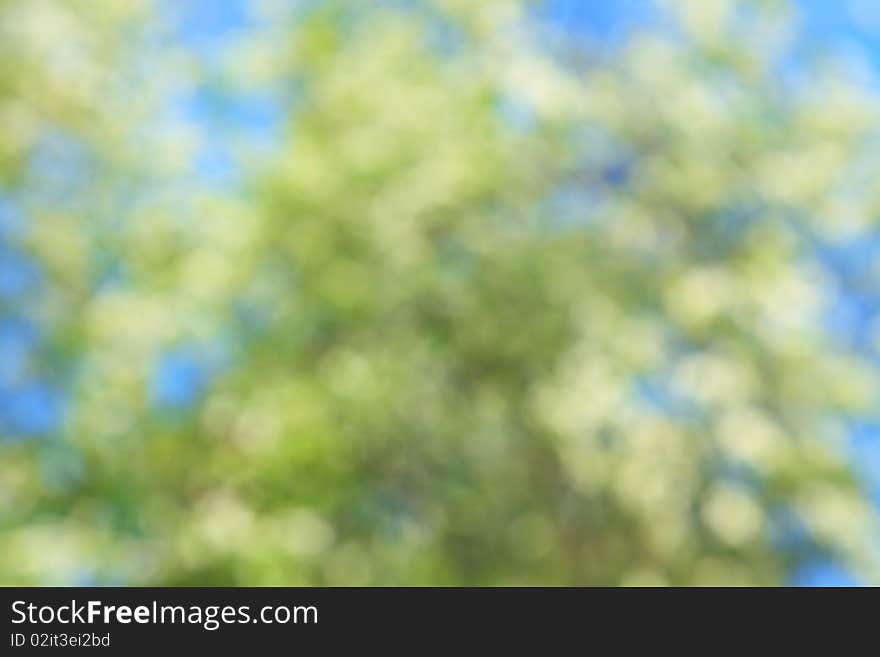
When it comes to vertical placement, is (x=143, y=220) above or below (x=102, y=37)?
below

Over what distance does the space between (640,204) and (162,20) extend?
5.94 feet

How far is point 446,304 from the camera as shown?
12.8ft

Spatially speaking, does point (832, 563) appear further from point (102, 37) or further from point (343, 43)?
point (102, 37)

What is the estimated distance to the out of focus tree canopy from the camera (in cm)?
359

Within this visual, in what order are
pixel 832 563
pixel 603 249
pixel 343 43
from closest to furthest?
pixel 832 563 → pixel 603 249 → pixel 343 43

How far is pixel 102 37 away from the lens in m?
4.13

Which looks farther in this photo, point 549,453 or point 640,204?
point 640,204

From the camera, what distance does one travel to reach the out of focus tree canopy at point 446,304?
3592 mm

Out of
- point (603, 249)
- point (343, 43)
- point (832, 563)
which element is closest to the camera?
point (832, 563)

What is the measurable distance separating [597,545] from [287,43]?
6.59ft

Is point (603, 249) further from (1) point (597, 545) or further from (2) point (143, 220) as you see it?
(2) point (143, 220)

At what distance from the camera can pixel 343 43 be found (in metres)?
4.26
